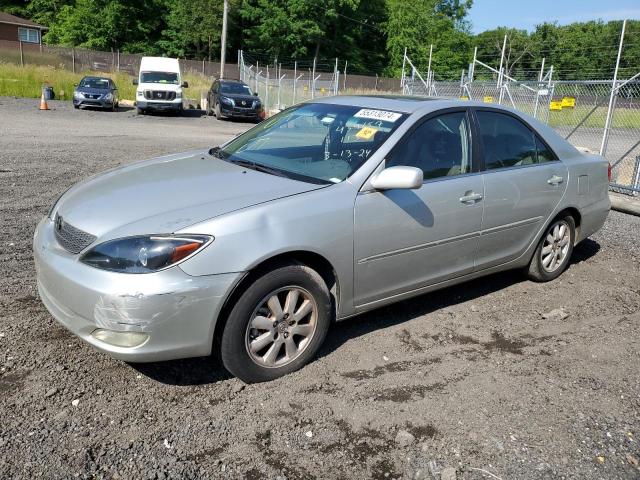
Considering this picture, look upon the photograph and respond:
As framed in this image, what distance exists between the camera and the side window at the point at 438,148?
4086 millimetres

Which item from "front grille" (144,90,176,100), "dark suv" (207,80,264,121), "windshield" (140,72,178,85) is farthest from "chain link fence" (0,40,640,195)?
"front grille" (144,90,176,100)

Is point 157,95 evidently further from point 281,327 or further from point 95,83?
point 281,327

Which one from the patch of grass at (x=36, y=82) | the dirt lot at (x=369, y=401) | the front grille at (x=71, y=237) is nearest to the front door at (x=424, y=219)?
the dirt lot at (x=369, y=401)

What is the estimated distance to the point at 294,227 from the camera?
3.41 m

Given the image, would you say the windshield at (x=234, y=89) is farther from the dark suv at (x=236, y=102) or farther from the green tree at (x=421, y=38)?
the green tree at (x=421, y=38)

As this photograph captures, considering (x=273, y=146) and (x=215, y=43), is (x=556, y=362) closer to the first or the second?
(x=273, y=146)

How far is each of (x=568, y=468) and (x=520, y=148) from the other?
2.82 meters

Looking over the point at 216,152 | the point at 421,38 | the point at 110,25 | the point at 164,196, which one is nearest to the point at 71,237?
the point at 164,196

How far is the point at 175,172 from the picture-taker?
13.4ft

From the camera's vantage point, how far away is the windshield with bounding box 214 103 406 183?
397 centimetres

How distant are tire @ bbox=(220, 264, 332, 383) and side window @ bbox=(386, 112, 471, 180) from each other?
1.07 m

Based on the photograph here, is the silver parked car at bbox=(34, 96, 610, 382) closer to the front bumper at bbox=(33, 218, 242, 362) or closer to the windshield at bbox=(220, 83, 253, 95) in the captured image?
the front bumper at bbox=(33, 218, 242, 362)

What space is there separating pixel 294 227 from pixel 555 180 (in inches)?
111

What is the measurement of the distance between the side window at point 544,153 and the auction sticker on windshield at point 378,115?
162 centimetres
